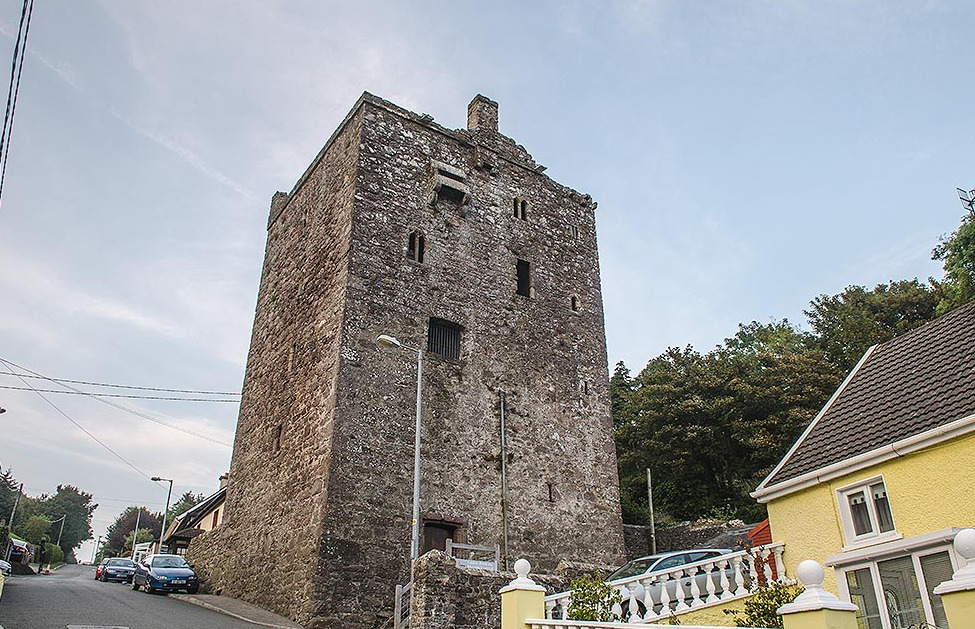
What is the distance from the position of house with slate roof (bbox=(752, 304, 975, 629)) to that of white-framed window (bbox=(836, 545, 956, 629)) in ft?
0.05

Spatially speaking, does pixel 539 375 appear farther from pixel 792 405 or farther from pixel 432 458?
pixel 792 405

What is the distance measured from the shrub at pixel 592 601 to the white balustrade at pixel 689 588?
0.15m

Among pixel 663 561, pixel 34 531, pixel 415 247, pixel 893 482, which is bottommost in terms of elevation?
pixel 663 561

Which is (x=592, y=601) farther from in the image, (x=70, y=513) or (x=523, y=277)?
(x=70, y=513)

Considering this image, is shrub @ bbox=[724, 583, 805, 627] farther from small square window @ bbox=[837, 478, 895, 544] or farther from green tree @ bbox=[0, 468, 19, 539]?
green tree @ bbox=[0, 468, 19, 539]

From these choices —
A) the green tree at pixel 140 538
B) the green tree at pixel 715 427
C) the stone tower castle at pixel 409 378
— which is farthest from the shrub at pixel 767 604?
the green tree at pixel 140 538

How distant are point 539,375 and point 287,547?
8113 millimetres

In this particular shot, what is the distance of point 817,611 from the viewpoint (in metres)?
5.04

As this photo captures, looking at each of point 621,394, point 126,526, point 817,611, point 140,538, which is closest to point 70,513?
point 126,526

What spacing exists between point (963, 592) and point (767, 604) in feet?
19.3

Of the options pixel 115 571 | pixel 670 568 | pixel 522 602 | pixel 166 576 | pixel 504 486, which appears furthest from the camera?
pixel 115 571

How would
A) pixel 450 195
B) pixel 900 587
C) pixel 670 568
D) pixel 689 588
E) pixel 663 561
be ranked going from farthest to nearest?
pixel 450 195 → pixel 663 561 → pixel 670 568 → pixel 689 588 → pixel 900 587

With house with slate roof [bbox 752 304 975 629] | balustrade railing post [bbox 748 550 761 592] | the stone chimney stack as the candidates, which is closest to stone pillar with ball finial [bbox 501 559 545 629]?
balustrade railing post [bbox 748 550 761 592]

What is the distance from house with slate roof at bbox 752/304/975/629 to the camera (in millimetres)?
9578
